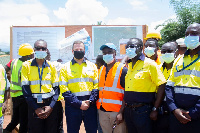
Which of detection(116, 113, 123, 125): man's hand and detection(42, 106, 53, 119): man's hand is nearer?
detection(116, 113, 123, 125): man's hand

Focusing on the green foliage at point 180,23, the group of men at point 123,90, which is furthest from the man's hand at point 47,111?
the green foliage at point 180,23

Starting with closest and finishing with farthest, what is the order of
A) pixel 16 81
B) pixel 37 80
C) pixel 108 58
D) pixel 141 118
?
pixel 141 118
pixel 108 58
pixel 37 80
pixel 16 81

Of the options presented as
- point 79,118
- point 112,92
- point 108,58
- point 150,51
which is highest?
point 150,51

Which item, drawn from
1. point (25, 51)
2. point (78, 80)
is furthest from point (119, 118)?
point (25, 51)

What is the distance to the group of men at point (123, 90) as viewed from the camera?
273 cm

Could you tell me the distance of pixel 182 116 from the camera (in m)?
2.65

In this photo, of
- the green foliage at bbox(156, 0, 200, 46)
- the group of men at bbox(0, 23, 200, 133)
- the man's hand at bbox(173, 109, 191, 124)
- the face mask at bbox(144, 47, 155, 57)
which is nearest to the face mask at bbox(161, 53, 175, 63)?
the group of men at bbox(0, 23, 200, 133)

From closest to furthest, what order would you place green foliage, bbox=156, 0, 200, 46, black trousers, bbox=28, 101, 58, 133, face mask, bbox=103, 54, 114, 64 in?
face mask, bbox=103, 54, 114, 64 → black trousers, bbox=28, 101, 58, 133 → green foliage, bbox=156, 0, 200, 46

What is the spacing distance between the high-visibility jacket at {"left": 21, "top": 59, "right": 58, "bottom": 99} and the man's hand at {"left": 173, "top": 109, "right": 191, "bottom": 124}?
226 centimetres

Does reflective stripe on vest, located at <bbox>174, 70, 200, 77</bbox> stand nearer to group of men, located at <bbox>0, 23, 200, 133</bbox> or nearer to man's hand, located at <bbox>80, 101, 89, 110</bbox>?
group of men, located at <bbox>0, 23, 200, 133</bbox>

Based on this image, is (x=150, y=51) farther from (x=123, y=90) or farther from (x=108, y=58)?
(x=123, y=90)

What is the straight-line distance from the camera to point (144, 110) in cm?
305

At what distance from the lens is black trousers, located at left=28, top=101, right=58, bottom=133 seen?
145 inches

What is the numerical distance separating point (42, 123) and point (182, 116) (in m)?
2.51
